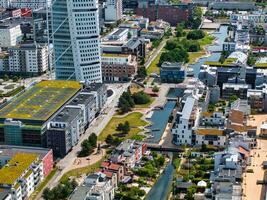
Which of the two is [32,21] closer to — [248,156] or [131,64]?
[131,64]

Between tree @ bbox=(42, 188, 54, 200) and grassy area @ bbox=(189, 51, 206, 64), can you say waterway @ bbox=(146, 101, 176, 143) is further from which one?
grassy area @ bbox=(189, 51, 206, 64)

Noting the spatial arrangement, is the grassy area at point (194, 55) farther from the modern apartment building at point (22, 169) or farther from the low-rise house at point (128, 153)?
the modern apartment building at point (22, 169)

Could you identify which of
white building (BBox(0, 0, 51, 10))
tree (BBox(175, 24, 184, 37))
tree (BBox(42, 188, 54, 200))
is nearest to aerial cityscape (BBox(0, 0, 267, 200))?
tree (BBox(42, 188, 54, 200))

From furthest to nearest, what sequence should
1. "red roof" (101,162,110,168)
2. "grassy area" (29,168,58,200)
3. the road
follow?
the road, "red roof" (101,162,110,168), "grassy area" (29,168,58,200)

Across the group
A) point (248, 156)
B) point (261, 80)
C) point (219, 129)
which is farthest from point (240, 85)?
point (248, 156)

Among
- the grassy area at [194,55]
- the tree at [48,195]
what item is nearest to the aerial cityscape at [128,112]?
the tree at [48,195]

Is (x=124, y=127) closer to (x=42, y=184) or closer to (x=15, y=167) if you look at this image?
(x=42, y=184)

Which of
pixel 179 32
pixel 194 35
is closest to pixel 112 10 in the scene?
pixel 179 32
